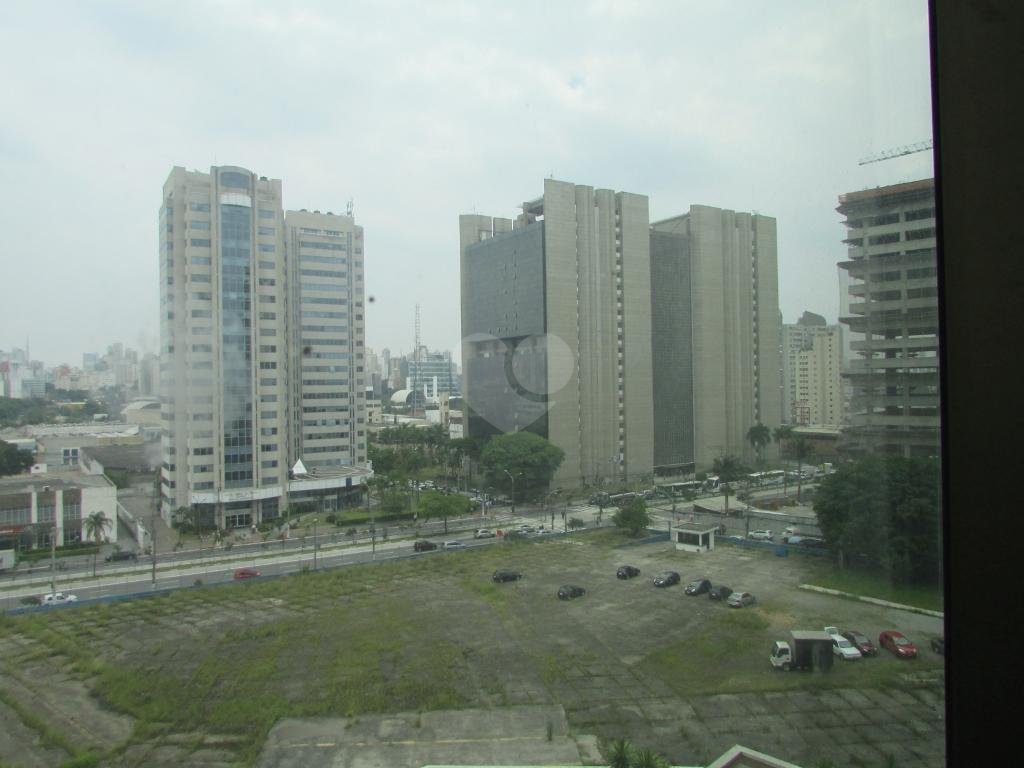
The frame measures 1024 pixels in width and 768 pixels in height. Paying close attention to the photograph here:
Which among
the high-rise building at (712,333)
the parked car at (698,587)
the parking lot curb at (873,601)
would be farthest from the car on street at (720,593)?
the high-rise building at (712,333)

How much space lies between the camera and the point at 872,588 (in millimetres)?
1915

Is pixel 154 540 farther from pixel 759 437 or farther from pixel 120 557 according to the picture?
pixel 759 437

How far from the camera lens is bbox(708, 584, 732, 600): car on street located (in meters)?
4.01

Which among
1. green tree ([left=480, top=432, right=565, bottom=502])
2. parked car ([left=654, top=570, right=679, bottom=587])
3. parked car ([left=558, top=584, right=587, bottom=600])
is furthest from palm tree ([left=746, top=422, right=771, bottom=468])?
green tree ([left=480, top=432, right=565, bottom=502])

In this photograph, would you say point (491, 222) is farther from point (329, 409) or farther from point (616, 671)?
point (616, 671)

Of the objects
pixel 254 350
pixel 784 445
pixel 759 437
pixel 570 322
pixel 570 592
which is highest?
pixel 570 322

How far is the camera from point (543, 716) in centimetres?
255

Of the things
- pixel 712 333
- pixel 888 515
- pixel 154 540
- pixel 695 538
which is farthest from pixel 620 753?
pixel 712 333

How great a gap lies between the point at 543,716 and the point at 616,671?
0.62m

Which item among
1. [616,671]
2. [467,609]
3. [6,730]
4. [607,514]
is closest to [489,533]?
[607,514]

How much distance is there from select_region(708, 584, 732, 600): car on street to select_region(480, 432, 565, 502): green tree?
5.55 metres

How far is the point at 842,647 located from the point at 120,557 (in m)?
5.08

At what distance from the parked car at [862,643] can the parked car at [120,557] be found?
5.04 m

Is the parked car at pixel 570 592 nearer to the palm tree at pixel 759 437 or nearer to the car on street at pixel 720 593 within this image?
the car on street at pixel 720 593
